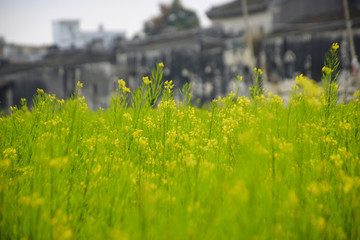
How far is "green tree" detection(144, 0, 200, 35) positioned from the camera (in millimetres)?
34406

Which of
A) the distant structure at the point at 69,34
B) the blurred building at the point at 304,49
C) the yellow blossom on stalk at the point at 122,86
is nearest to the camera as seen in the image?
the yellow blossom on stalk at the point at 122,86

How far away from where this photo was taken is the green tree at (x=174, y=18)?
3441cm

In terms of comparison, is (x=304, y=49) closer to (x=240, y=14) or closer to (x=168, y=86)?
(x=240, y=14)

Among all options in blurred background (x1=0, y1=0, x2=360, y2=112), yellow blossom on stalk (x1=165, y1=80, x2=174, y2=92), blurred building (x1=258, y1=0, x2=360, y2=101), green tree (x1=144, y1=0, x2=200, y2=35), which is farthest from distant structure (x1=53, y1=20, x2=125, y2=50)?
yellow blossom on stalk (x1=165, y1=80, x2=174, y2=92)

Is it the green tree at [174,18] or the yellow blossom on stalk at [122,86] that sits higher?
the green tree at [174,18]

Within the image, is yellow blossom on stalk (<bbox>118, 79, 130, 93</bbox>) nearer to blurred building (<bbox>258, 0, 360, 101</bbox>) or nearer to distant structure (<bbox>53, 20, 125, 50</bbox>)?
blurred building (<bbox>258, 0, 360, 101</bbox>)

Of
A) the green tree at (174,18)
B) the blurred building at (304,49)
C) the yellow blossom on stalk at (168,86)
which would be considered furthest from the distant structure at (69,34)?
the yellow blossom on stalk at (168,86)

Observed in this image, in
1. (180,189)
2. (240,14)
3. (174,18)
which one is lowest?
(180,189)

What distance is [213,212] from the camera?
3.56 feet

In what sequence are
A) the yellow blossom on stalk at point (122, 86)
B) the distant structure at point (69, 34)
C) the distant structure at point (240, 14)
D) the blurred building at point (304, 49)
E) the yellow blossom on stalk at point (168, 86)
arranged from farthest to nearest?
the distant structure at point (69, 34)
the distant structure at point (240, 14)
the blurred building at point (304, 49)
the yellow blossom on stalk at point (168, 86)
the yellow blossom on stalk at point (122, 86)

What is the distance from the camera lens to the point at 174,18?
35.1 m

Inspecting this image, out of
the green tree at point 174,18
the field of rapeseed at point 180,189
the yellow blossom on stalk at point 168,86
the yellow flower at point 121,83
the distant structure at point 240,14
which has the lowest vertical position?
the field of rapeseed at point 180,189

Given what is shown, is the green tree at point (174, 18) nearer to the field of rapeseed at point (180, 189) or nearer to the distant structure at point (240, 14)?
the distant structure at point (240, 14)

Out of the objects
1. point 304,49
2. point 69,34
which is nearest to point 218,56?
point 304,49
